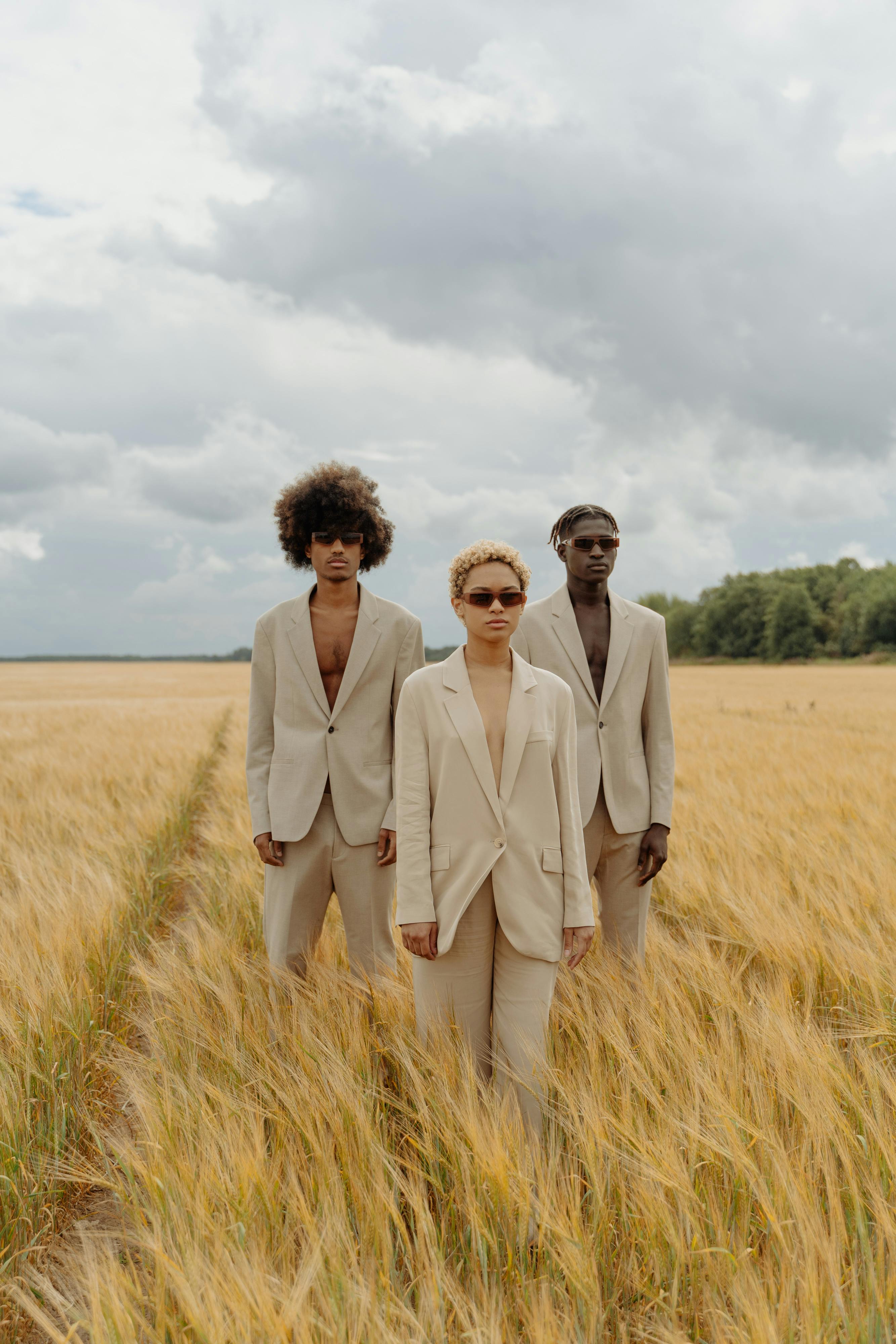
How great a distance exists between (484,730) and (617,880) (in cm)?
116

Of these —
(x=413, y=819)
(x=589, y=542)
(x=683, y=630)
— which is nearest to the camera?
(x=413, y=819)

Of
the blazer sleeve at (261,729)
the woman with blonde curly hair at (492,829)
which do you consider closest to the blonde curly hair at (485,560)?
the woman with blonde curly hair at (492,829)

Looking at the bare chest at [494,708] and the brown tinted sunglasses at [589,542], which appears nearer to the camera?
the bare chest at [494,708]

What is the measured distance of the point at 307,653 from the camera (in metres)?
2.66

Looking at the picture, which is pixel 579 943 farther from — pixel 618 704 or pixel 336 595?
pixel 336 595

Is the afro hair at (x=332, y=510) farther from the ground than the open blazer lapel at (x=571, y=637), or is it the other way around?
the afro hair at (x=332, y=510)

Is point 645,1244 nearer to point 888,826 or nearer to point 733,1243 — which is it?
point 733,1243

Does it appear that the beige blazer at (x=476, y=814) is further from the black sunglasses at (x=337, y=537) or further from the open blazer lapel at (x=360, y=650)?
the black sunglasses at (x=337, y=537)

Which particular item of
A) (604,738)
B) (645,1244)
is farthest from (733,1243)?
(604,738)

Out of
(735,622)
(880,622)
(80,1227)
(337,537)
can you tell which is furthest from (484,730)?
(735,622)

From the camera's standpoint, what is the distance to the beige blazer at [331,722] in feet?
8.65

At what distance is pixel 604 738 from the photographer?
2.67 m

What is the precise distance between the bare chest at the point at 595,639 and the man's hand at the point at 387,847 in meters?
0.91

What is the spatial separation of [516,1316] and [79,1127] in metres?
1.47
